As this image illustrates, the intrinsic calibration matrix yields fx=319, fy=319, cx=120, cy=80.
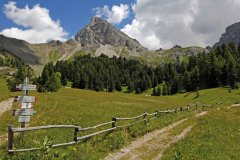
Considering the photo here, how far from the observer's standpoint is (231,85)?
150 m

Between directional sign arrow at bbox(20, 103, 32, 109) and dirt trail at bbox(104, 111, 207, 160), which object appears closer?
directional sign arrow at bbox(20, 103, 32, 109)

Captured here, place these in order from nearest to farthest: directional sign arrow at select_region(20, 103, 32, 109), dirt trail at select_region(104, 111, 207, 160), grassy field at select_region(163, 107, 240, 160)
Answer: directional sign arrow at select_region(20, 103, 32, 109) < grassy field at select_region(163, 107, 240, 160) < dirt trail at select_region(104, 111, 207, 160)

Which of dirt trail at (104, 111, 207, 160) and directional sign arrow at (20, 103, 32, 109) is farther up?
directional sign arrow at (20, 103, 32, 109)

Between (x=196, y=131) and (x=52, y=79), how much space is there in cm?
11285

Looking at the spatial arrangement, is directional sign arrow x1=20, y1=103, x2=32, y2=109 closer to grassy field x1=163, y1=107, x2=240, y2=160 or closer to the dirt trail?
the dirt trail

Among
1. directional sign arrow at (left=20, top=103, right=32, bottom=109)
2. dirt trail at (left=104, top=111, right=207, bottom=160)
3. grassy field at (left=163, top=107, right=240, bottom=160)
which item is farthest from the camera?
dirt trail at (left=104, top=111, right=207, bottom=160)

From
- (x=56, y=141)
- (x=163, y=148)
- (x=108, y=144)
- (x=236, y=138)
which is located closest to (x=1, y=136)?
(x=56, y=141)

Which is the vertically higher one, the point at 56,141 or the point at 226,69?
the point at 226,69

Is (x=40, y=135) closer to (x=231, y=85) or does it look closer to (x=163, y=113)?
(x=163, y=113)

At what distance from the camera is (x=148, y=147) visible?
82.2 feet

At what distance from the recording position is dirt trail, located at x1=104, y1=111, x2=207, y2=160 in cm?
2188

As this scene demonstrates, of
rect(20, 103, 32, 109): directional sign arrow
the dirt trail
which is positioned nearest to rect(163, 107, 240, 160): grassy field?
the dirt trail

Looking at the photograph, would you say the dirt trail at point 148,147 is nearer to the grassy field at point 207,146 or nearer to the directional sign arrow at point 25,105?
the grassy field at point 207,146

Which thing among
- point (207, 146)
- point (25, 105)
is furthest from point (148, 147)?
point (25, 105)
